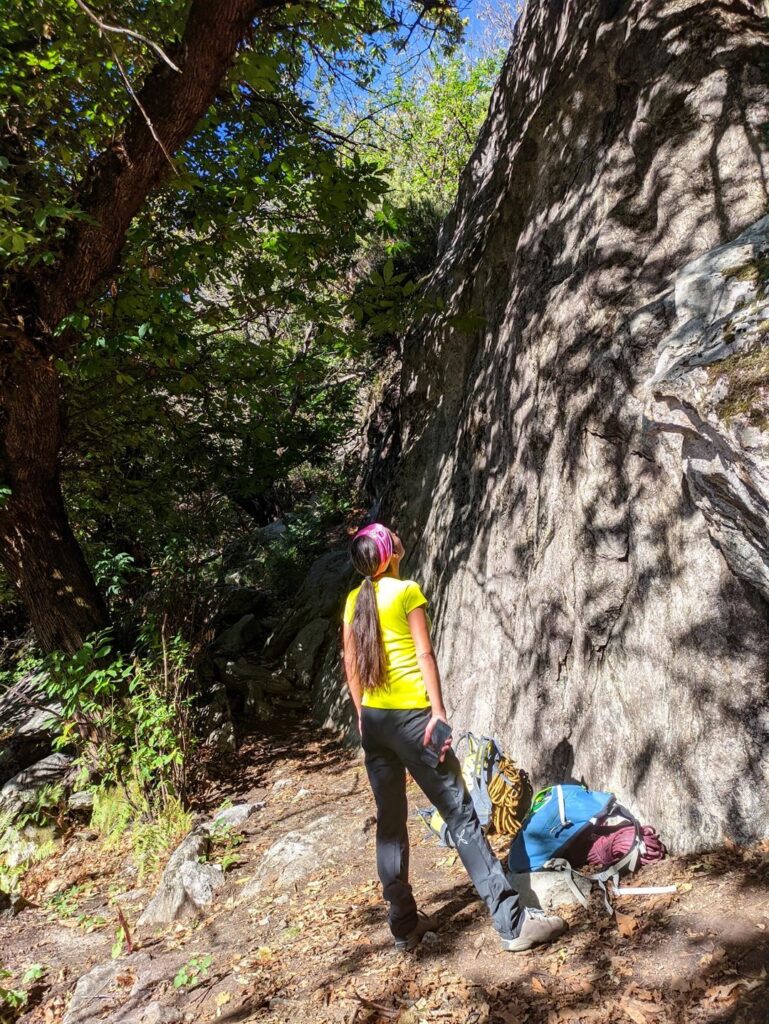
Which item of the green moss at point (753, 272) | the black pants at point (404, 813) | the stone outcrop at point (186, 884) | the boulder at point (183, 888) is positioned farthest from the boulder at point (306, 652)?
the green moss at point (753, 272)

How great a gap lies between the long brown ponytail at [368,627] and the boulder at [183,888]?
2.43 metres

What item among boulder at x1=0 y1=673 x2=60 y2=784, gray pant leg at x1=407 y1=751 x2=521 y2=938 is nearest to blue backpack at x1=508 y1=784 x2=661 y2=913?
gray pant leg at x1=407 y1=751 x2=521 y2=938

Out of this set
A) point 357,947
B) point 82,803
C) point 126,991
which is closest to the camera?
point 357,947

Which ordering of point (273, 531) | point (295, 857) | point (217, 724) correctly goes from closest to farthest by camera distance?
1. point (295, 857)
2. point (217, 724)
3. point (273, 531)

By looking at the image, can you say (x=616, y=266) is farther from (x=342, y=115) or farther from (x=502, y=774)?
(x=342, y=115)

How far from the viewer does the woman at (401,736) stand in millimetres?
2807

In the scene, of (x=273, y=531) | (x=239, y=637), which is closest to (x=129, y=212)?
(x=239, y=637)

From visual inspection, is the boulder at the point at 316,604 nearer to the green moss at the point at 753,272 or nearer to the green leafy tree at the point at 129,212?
the green leafy tree at the point at 129,212

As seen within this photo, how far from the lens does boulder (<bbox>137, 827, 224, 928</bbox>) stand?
4156 millimetres

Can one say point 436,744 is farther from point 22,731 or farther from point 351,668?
point 22,731

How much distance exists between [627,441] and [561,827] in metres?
2.04

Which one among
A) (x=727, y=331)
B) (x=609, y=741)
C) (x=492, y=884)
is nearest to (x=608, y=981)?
(x=492, y=884)

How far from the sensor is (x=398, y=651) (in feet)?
9.57

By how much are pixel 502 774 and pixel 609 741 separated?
2.36 feet
